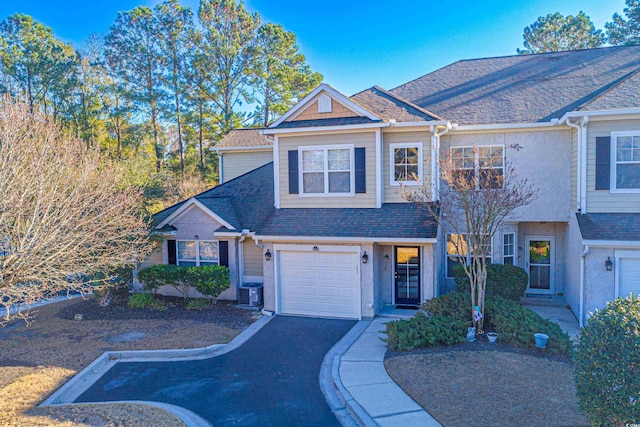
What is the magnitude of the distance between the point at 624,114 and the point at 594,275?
4.07 m

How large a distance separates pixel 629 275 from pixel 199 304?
11.9 metres

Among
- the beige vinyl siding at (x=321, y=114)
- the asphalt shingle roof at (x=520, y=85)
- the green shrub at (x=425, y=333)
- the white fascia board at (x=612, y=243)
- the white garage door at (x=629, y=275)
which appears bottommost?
the green shrub at (x=425, y=333)

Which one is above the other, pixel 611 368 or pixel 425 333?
pixel 611 368

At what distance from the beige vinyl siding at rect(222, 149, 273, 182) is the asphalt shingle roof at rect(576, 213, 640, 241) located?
13065 millimetres

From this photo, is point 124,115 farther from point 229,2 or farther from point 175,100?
point 229,2

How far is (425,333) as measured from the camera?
375 inches

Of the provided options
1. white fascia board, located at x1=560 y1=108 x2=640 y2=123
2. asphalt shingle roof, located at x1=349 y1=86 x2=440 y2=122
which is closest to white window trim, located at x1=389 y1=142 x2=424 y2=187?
asphalt shingle roof, located at x1=349 y1=86 x2=440 y2=122

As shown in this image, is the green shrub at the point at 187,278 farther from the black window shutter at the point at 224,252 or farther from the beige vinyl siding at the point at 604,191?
the beige vinyl siding at the point at 604,191

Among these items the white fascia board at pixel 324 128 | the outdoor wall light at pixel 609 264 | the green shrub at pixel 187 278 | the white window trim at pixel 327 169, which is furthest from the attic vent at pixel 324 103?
the outdoor wall light at pixel 609 264

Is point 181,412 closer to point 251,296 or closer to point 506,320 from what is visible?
point 251,296

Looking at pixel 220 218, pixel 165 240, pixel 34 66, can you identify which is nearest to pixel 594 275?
pixel 220 218

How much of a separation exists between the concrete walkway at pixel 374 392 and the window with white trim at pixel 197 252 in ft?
22.1

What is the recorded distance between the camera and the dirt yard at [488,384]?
643cm

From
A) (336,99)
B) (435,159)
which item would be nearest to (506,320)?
(435,159)
